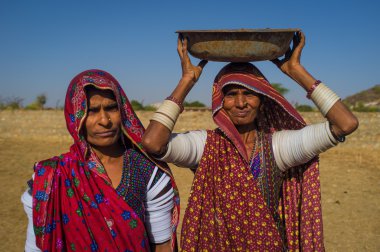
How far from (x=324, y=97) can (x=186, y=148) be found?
0.95 m

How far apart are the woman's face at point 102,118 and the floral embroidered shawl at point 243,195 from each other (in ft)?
2.12

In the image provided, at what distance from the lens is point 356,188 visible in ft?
28.3

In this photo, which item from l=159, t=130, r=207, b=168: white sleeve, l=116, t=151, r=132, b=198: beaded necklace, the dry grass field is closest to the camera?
l=116, t=151, r=132, b=198: beaded necklace

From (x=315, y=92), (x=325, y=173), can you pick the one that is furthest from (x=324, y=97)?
(x=325, y=173)

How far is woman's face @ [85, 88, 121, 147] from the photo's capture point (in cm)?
236

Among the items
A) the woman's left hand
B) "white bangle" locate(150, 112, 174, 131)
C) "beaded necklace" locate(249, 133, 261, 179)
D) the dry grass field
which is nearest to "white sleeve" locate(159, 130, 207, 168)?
"white bangle" locate(150, 112, 174, 131)

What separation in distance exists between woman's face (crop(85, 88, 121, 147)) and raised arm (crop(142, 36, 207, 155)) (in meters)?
0.21

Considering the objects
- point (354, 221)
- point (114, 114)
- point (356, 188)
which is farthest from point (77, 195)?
point (356, 188)

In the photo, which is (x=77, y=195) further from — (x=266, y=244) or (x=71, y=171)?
(x=266, y=244)

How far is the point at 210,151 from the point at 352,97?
4036 cm

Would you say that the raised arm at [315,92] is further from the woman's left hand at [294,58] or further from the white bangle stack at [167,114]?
the white bangle stack at [167,114]

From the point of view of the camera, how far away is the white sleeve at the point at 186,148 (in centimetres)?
250

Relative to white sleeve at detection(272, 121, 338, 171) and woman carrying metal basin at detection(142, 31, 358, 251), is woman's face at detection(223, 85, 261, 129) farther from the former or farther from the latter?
white sleeve at detection(272, 121, 338, 171)

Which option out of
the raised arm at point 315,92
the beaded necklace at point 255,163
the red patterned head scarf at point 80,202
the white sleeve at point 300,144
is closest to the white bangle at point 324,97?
the raised arm at point 315,92
